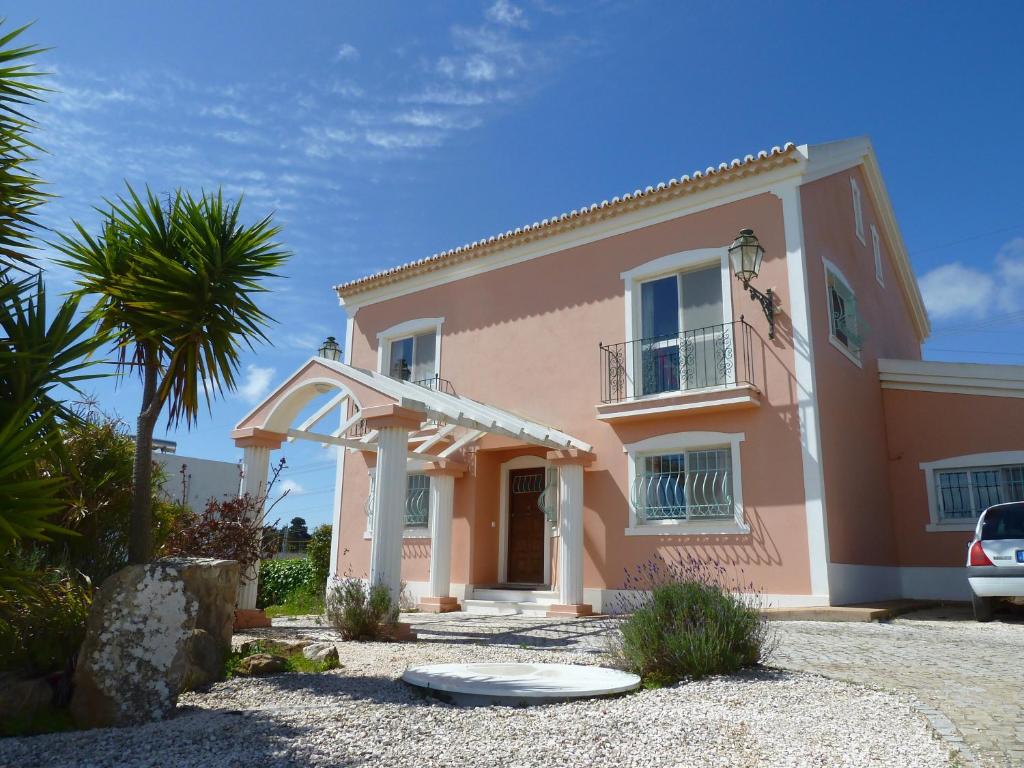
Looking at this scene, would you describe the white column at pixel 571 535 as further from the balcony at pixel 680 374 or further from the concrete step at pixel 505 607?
the balcony at pixel 680 374

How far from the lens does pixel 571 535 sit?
37.5 ft

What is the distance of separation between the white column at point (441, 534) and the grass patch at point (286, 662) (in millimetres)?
6029

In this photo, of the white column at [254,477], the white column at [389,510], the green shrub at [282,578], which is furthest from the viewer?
the green shrub at [282,578]

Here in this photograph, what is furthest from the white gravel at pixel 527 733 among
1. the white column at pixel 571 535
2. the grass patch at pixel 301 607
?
the grass patch at pixel 301 607

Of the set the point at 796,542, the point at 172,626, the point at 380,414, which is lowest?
the point at 172,626

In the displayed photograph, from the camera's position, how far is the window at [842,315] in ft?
40.0

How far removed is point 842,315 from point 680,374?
3.32 metres

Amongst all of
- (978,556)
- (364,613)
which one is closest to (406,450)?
(364,613)

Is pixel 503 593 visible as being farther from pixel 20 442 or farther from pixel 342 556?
pixel 20 442

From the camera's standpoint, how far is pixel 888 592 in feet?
40.4

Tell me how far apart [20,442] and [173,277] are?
2506mm

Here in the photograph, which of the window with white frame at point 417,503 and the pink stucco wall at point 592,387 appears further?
the window with white frame at point 417,503

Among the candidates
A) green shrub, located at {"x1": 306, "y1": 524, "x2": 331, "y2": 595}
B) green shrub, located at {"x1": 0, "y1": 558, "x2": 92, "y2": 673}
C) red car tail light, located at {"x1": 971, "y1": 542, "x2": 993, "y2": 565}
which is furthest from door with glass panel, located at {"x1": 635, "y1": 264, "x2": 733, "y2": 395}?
green shrub, located at {"x1": 0, "y1": 558, "x2": 92, "y2": 673}

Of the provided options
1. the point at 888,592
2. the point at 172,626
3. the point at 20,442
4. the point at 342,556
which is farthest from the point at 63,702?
the point at 888,592
